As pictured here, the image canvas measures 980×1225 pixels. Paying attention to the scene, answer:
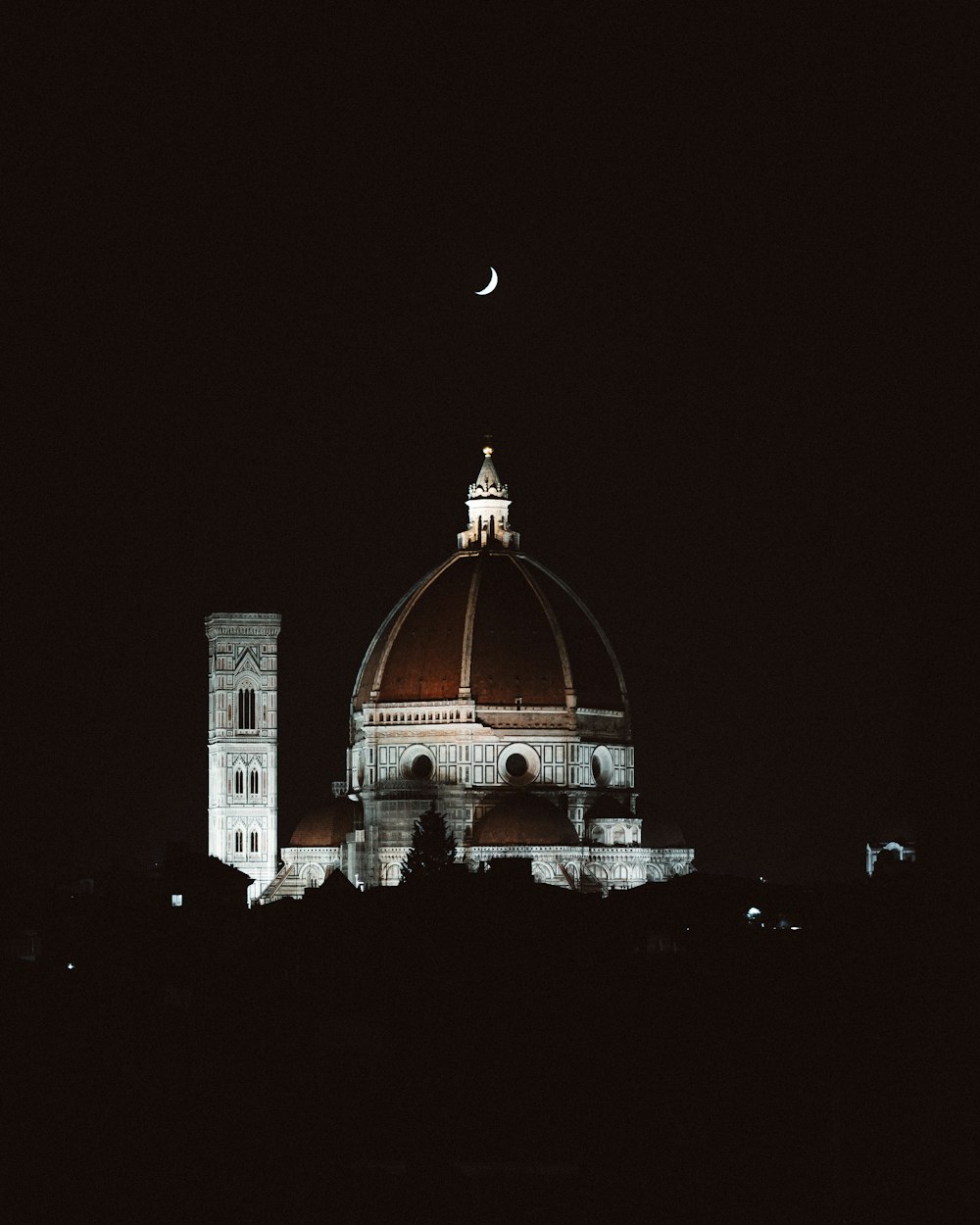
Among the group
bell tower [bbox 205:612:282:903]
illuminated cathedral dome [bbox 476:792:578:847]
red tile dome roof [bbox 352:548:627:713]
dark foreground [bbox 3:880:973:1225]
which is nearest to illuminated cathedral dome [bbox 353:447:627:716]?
red tile dome roof [bbox 352:548:627:713]

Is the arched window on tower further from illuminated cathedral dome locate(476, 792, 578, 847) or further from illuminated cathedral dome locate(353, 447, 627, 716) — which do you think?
illuminated cathedral dome locate(476, 792, 578, 847)

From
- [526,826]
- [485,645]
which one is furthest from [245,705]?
[526,826]

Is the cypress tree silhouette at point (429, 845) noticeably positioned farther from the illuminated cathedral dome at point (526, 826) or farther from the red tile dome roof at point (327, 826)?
the red tile dome roof at point (327, 826)

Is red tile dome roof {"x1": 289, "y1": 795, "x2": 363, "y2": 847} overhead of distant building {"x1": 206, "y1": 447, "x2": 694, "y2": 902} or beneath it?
beneath

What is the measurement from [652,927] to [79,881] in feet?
74.8

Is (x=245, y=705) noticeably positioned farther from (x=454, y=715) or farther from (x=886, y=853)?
(x=886, y=853)

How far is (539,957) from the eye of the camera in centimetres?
3219

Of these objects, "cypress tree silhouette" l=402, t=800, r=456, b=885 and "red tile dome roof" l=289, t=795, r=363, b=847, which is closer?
"cypress tree silhouette" l=402, t=800, r=456, b=885

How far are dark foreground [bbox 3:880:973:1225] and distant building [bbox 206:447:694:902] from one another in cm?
5676

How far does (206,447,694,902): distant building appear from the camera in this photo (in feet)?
307

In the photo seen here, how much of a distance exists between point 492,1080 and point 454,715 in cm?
7355

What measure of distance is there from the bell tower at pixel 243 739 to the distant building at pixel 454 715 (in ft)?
0.20

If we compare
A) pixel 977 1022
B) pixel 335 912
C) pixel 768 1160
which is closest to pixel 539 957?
pixel 335 912

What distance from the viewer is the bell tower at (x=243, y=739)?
313ft
